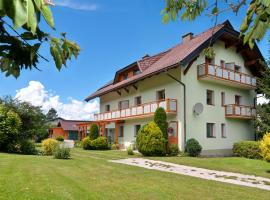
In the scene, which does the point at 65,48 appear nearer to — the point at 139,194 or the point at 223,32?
the point at 139,194

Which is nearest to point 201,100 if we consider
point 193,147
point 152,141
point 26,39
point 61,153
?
point 193,147

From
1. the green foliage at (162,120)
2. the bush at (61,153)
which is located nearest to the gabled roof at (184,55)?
the green foliage at (162,120)

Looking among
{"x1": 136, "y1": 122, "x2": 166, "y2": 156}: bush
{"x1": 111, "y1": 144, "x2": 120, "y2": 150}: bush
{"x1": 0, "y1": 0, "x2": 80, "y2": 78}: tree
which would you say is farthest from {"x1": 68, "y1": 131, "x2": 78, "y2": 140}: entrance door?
{"x1": 0, "y1": 0, "x2": 80, "y2": 78}: tree

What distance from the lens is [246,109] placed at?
25.3 m

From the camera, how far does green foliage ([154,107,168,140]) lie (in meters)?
21.3

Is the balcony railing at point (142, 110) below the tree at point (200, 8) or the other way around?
the other way around

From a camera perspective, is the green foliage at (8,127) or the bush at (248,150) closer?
the green foliage at (8,127)

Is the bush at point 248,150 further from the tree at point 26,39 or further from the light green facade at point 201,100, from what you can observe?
the tree at point 26,39

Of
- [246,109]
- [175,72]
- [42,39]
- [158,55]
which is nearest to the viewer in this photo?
[42,39]

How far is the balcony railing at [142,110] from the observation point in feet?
72.6

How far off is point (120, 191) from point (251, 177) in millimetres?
6785

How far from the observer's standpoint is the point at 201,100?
23.4m

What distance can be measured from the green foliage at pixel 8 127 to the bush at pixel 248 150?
15176mm

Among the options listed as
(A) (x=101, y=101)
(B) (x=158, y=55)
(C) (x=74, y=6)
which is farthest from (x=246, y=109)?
(C) (x=74, y=6)
